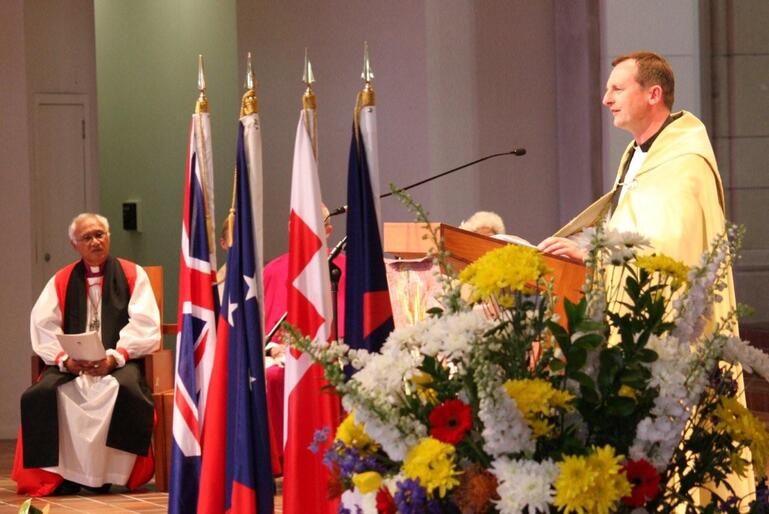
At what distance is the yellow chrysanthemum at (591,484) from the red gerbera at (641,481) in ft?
0.10

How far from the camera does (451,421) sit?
1.76m

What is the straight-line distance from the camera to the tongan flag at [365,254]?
4.10 metres

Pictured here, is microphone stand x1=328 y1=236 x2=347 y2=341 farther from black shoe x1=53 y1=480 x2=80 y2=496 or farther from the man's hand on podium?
black shoe x1=53 y1=480 x2=80 y2=496

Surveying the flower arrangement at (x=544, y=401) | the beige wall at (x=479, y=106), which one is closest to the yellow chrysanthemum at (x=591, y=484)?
the flower arrangement at (x=544, y=401)

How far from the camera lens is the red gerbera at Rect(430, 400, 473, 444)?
1.73 meters

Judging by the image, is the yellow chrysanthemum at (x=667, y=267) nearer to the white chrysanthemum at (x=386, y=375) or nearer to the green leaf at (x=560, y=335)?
the green leaf at (x=560, y=335)

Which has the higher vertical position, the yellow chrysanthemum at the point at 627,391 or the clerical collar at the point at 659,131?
the clerical collar at the point at 659,131

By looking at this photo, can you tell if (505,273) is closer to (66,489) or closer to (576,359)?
(576,359)

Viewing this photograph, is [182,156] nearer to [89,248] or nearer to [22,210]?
[22,210]

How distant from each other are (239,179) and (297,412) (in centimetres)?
79

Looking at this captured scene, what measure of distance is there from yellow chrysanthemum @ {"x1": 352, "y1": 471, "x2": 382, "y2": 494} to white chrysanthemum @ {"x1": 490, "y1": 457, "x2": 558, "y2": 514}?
0.19 m

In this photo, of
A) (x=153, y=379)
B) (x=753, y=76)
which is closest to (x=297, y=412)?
(x=153, y=379)

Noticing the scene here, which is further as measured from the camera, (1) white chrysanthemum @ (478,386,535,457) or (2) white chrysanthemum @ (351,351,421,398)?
(2) white chrysanthemum @ (351,351,421,398)

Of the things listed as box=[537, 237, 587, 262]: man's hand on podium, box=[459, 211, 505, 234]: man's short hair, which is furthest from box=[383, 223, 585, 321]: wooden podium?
box=[459, 211, 505, 234]: man's short hair
